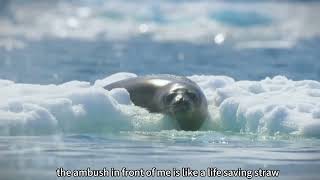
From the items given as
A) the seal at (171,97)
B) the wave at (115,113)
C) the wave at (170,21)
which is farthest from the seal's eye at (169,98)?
the wave at (170,21)

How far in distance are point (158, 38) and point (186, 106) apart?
58.0ft

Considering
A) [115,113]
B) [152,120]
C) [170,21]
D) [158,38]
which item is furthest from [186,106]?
[170,21]

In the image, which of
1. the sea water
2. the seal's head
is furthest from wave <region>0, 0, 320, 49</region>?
the seal's head

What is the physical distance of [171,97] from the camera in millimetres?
12406

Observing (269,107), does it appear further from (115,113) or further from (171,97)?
(115,113)

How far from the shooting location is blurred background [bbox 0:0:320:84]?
70.7 feet

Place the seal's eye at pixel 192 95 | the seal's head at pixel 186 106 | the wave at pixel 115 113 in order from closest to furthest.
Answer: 1. the wave at pixel 115 113
2. the seal's head at pixel 186 106
3. the seal's eye at pixel 192 95

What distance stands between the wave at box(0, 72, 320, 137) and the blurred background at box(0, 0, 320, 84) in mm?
6088

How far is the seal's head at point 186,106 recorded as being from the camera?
11934mm

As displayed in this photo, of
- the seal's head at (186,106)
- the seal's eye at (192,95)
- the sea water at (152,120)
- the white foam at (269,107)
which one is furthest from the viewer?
the seal's eye at (192,95)

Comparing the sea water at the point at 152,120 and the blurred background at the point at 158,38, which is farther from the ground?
the blurred background at the point at 158,38

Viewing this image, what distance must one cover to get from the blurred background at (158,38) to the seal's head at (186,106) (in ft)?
19.9

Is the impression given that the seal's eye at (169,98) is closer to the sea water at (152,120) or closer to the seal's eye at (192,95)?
the seal's eye at (192,95)

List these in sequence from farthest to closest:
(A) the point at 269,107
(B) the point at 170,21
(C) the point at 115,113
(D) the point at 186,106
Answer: (B) the point at 170,21 → (D) the point at 186,106 → (A) the point at 269,107 → (C) the point at 115,113
